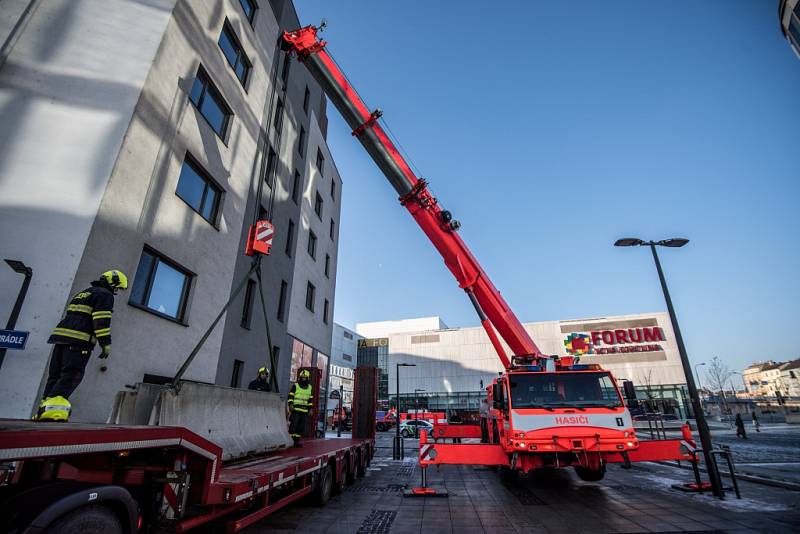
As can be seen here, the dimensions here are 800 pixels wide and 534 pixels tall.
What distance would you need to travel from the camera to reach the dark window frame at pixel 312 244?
762 inches

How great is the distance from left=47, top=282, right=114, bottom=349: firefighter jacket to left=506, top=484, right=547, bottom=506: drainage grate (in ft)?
24.6

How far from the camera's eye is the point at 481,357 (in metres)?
49.3

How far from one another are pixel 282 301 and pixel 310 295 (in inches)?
131

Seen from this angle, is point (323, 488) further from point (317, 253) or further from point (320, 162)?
point (320, 162)

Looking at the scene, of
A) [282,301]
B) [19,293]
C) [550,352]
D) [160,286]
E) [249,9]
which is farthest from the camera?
[550,352]

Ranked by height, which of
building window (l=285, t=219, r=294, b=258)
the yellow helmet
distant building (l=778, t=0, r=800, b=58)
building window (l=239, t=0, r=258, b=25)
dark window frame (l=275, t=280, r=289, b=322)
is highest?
distant building (l=778, t=0, r=800, b=58)

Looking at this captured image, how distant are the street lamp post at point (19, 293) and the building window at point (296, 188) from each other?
11.5 meters

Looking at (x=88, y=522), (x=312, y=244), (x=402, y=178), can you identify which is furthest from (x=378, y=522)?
(x=312, y=244)

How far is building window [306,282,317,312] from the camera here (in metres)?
18.8

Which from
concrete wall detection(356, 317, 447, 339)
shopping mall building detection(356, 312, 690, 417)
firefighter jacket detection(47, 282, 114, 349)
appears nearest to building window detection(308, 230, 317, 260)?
firefighter jacket detection(47, 282, 114, 349)

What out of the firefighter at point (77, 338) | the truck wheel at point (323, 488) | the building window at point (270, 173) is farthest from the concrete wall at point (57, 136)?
the building window at point (270, 173)

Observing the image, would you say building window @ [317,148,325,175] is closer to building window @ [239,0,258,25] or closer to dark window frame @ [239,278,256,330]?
building window @ [239,0,258,25]

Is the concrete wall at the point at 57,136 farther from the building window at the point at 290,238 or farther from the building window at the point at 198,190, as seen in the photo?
the building window at the point at 290,238

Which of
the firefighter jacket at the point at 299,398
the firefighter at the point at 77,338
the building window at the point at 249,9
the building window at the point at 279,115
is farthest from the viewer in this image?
the building window at the point at 279,115
